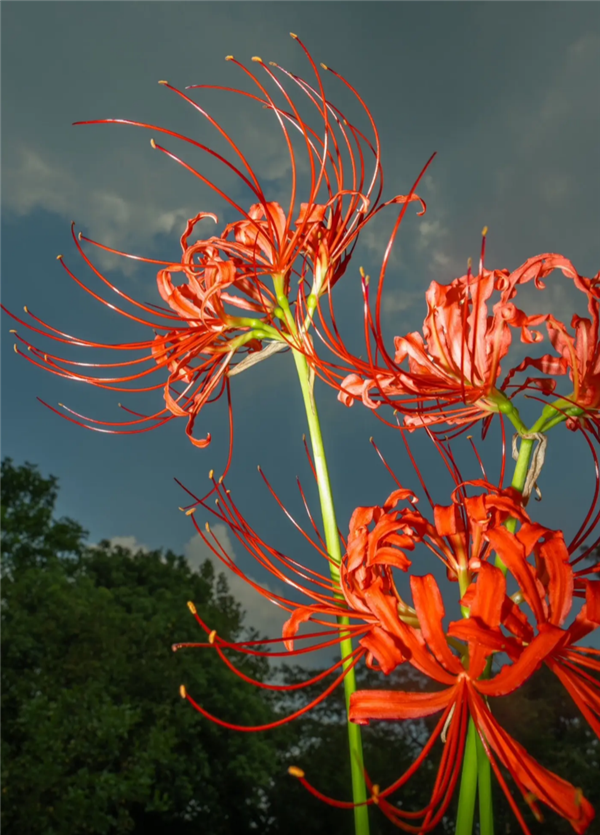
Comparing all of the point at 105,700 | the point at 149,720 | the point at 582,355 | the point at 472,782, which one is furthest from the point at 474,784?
the point at 149,720

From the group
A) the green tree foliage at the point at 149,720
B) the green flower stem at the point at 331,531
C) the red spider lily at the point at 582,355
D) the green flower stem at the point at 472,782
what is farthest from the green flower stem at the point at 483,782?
the green tree foliage at the point at 149,720

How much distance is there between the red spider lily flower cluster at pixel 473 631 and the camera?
635mm

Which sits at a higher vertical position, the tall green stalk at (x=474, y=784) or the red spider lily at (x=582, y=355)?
the red spider lily at (x=582, y=355)

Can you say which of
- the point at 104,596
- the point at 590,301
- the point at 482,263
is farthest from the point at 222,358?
the point at 104,596

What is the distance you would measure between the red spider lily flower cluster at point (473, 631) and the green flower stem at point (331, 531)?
0.05 metres

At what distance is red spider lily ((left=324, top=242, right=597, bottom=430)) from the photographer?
2.78 feet

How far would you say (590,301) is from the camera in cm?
83

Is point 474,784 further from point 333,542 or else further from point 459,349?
point 459,349

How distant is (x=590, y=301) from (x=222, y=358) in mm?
564

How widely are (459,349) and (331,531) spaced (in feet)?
0.91

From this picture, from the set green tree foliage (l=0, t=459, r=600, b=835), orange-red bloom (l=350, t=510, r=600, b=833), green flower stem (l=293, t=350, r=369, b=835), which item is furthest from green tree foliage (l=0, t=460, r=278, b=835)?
orange-red bloom (l=350, t=510, r=600, b=833)

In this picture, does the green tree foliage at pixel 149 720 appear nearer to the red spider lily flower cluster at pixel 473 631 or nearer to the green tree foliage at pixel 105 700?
the green tree foliage at pixel 105 700

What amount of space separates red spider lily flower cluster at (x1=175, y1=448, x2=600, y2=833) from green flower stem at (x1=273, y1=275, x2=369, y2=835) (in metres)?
0.05

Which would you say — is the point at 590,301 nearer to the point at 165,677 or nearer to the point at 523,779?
the point at 523,779
